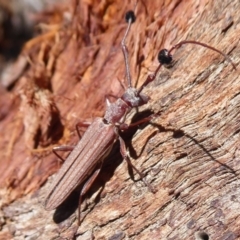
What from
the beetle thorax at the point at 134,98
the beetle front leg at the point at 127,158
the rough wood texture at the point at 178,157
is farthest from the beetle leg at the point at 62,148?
the beetle thorax at the point at 134,98

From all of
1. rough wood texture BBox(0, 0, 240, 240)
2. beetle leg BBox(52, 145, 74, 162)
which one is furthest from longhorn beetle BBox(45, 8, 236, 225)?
rough wood texture BBox(0, 0, 240, 240)

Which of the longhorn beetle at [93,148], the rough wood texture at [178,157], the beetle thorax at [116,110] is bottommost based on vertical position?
the rough wood texture at [178,157]

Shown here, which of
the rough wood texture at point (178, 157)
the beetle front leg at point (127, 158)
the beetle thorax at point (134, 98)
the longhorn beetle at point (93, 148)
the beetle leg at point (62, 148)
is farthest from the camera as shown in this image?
the beetle leg at point (62, 148)

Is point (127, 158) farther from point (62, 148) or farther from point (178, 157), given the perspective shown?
point (62, 148)

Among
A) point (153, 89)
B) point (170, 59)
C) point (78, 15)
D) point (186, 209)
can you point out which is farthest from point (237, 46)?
point (78, 15)

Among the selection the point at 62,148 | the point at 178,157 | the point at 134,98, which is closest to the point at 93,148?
the point at 62,148

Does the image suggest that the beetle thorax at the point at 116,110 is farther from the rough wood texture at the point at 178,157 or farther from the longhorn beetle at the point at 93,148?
the rough wood texture at the point at 178,157

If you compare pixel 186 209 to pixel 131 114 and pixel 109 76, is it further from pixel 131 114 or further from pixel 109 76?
pixel 109 76
